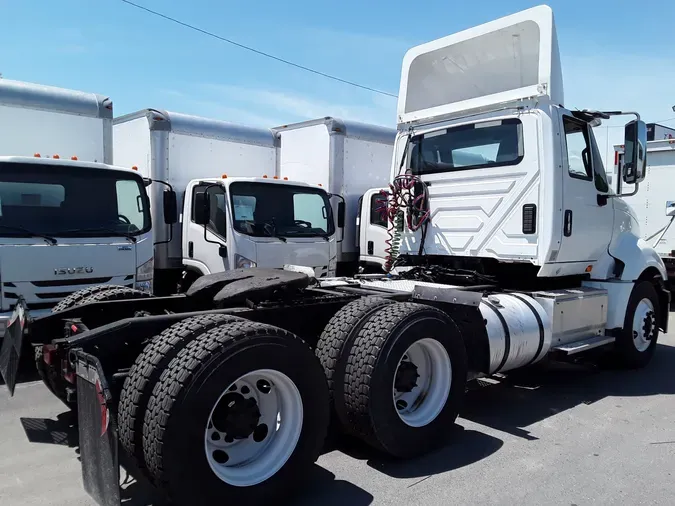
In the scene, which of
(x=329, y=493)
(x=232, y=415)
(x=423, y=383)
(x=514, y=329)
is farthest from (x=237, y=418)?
(x=514, y=329)

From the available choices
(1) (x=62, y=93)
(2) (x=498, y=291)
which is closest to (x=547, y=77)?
(2) (x=498, y=291)

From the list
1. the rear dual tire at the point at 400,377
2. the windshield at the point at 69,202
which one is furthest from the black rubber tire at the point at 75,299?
the rear dual tire at the point at 400,377

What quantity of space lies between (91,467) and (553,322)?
14.0 ft

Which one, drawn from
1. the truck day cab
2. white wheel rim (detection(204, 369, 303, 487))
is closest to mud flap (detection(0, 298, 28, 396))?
the truck day cab

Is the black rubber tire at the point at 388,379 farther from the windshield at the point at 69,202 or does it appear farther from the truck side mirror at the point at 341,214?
the truck side mirror at the point at 341,214

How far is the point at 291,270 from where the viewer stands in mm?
4805

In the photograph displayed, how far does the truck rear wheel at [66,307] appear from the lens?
388cm

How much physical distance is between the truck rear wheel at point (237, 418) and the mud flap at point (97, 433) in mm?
169

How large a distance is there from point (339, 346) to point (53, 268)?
372cm

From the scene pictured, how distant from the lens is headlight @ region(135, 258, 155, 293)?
22.1 ft

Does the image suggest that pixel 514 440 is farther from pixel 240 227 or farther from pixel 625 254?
pixel 240 227

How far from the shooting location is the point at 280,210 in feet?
27.4

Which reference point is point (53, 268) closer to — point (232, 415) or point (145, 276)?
point (145, 276)

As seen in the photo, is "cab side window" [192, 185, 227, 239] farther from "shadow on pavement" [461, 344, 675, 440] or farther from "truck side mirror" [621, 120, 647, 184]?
"truck side mirror" [621, 120, 647, 184]
